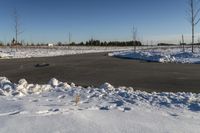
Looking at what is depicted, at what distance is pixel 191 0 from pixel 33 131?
113ft

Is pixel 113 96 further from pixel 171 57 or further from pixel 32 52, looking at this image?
pixel 32 52

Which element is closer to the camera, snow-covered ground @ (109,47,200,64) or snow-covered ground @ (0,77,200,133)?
snow-covered ground @ (0,77,200,133)

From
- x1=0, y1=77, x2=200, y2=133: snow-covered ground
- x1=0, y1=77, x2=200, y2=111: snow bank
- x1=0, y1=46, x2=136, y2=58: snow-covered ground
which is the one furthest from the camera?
x1=0, y1=46, x2=136, y2=58: snow-covered ground

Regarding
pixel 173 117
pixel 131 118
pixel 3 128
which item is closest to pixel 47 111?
pixel 3 128

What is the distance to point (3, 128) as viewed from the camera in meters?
4.98

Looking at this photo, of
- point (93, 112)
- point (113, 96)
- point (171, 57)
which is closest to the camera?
point (93, 112)

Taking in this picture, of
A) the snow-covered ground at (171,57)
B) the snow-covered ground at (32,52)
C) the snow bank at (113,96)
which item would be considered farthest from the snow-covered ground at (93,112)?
the snow-covered ground at (32,52)

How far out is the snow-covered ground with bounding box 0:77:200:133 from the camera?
5.12 meters

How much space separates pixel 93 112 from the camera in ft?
20.2

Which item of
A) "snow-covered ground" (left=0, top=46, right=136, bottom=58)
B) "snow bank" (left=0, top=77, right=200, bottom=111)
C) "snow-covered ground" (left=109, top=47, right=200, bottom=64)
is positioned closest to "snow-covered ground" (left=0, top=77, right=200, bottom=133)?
"snow bank" (left=0, top=77, right=200, bottom=111)

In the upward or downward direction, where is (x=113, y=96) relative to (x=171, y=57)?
downward

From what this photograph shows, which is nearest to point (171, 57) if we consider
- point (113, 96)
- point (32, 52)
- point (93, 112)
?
point (113, 96)

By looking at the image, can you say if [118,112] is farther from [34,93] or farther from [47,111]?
[34,93]

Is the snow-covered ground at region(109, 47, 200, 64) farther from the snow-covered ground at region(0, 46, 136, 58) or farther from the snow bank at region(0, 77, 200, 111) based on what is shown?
the snow bank at region(0, 77, 200, 111)
